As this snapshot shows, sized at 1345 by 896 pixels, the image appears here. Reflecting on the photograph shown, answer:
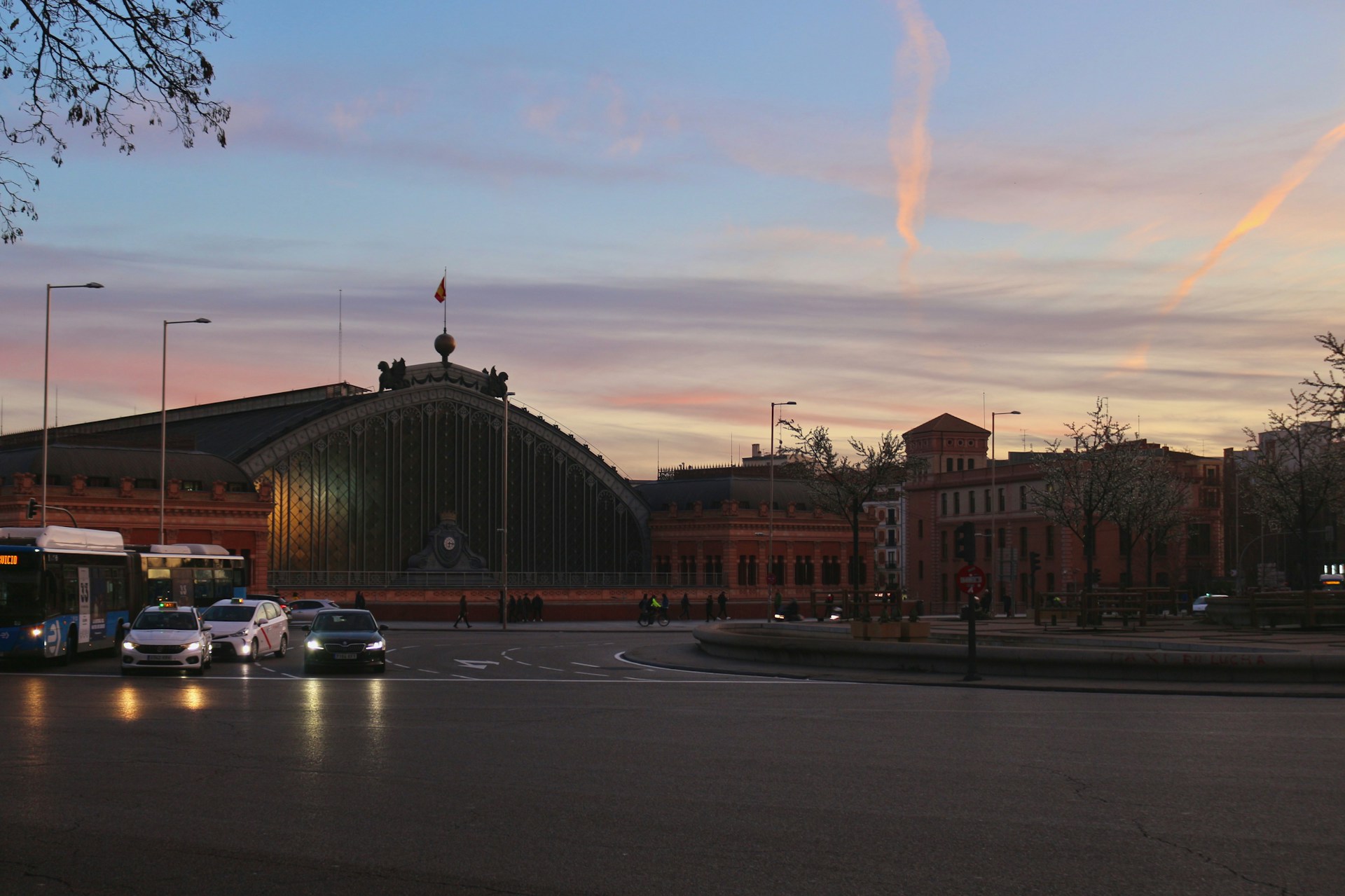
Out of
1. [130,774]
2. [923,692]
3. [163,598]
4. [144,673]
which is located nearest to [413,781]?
[130,774]

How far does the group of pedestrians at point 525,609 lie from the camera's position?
242 feet

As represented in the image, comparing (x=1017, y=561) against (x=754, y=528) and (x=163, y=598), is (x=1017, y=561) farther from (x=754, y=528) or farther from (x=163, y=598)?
(x=163, y=598)

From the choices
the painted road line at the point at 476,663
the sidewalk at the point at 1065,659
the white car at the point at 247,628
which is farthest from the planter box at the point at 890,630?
the white car at the point at 247,628

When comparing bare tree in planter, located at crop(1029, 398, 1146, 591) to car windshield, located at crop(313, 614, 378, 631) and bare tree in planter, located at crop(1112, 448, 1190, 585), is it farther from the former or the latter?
car windshield, located at crop(313, 614, 378, 631)

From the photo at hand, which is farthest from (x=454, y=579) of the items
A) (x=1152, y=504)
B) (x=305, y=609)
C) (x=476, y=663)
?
(x=476, y=663)

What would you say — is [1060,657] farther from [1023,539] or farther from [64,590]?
[1023,539]

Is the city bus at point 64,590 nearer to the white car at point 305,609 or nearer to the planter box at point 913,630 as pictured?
the planter box at point 913,630

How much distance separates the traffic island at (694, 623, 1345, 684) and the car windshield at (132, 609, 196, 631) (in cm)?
1294

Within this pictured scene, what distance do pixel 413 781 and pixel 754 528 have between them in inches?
3431

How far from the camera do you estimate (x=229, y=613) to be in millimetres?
36500

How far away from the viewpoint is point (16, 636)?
102 ft

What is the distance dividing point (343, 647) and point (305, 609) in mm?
38583

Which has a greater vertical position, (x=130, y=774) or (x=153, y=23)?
(x=153, y=23)

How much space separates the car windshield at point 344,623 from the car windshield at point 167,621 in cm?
261
